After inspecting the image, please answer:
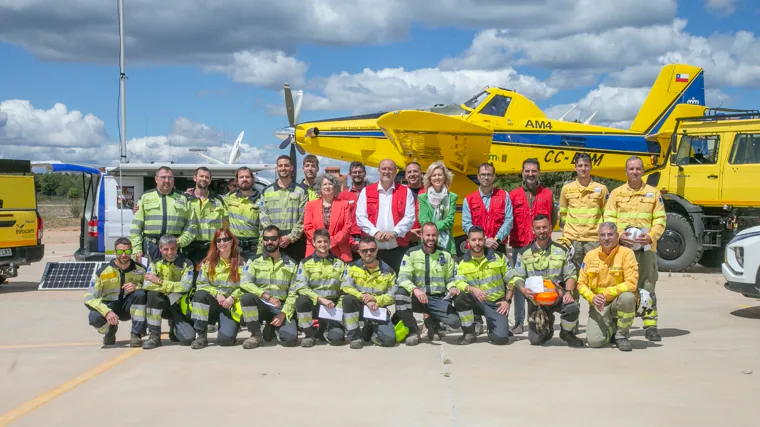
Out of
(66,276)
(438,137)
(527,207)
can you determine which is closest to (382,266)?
(527,207)

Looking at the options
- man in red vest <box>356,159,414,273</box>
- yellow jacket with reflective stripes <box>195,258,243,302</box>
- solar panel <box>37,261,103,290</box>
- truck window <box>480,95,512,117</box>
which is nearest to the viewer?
yellow jacket with reflective stripes <box>195,258,243,302</box>

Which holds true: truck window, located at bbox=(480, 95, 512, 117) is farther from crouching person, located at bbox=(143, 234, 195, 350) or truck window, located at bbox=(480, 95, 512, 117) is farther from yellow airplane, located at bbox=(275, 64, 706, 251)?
crouching person, located at bbox=(143, 234, 195, 350)

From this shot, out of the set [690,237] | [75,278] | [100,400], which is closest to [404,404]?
[100,400]

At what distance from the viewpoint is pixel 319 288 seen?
690 centimetres

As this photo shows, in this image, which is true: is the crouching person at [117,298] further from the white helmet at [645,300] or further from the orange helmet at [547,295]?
the white helmet at [645,300]

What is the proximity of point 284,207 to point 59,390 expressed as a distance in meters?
2.96

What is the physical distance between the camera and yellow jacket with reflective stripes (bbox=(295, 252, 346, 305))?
22.6ft

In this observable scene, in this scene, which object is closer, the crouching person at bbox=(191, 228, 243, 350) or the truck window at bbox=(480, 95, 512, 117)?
the crouching person at bbox=(191, 228, 243, 350)

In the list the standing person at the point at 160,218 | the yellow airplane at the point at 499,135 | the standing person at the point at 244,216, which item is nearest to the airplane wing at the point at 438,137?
the yellow airplane at the point at 499,135

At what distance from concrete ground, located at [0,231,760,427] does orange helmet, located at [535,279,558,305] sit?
17.3 inches

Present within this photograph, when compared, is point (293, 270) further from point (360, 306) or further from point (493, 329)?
point (493, 329)

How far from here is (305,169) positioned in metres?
7.77

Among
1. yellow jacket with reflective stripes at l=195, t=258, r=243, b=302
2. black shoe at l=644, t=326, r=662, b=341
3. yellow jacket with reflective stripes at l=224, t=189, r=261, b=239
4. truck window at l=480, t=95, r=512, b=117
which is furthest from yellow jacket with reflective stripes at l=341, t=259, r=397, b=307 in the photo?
truck window at l=480, t=95, r=512, b=117

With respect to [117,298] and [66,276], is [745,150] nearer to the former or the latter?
[117,298]
